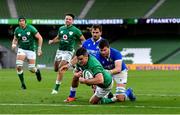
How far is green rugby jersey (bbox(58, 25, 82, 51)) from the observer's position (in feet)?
59.2

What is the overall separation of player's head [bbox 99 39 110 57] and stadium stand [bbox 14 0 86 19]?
1503 inches

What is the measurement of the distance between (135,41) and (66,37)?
3501 cm

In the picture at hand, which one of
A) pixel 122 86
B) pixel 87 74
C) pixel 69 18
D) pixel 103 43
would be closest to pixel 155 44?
pixel 69 18

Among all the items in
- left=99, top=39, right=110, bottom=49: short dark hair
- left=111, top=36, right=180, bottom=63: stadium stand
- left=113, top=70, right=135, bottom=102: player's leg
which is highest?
left=111, top=36, right=180, bottom=63: stadium stand

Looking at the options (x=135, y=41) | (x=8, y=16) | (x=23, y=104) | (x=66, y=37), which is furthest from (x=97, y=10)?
(x=23, y=104)

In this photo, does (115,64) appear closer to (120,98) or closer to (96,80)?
(120,98)

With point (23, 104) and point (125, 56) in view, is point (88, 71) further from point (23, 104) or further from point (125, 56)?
point (125, 56)

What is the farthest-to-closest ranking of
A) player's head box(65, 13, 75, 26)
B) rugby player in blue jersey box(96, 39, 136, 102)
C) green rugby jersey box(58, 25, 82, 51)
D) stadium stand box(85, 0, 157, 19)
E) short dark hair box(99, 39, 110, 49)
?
stadium stand box(85, 0, 157, 19), green rugby jersey box(58, 25, 82, 51), player's head box(65, 13, 75, 26), rugby player in blue jersey box(96, 39, 136, 102), short dark hair box(99, 39, 110, 49)

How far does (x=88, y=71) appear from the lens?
12.9 metres

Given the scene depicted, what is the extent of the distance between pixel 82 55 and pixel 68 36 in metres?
5.77

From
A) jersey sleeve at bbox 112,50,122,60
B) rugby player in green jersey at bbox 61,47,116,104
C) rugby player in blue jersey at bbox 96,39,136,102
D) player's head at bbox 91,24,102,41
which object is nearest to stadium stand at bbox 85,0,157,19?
rugby player in blue jersey at bbox 96,39,136,102

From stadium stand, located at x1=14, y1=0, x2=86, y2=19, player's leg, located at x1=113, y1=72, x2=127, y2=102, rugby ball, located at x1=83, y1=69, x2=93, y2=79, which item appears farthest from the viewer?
stadium stand, located at x1=14, y1=0, x2=86, y2=19

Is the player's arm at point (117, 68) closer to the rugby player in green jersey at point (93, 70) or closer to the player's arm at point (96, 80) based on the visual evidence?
the rugby player in green jersey at point (93, 70)

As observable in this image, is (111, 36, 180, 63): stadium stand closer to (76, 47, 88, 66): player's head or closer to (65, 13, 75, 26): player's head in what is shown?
(65, 13, 75, 26): player's head
